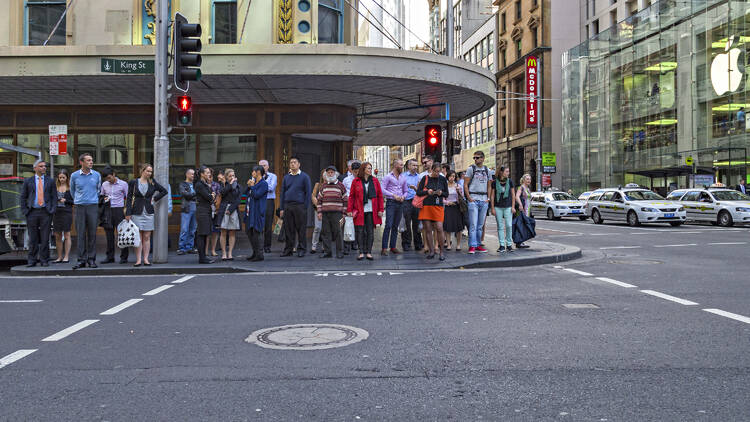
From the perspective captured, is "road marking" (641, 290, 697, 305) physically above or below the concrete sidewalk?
below

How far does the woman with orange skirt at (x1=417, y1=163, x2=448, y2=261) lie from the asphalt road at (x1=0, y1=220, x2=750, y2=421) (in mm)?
2708

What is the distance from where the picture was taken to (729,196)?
77.5ft

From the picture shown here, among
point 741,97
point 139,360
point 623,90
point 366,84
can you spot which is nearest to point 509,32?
point 623,90

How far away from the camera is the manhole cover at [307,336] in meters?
5.02

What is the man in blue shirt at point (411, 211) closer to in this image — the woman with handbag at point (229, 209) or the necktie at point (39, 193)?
the woman with handbag at point (229, 209)

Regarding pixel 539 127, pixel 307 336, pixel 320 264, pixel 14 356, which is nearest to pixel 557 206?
pixel 539 127

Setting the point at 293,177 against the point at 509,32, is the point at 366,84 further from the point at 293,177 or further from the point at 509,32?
the point at 509,32

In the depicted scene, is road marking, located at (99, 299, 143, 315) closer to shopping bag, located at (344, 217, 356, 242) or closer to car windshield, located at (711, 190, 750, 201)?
shopping bag, located at (344, 217, 356, 242)

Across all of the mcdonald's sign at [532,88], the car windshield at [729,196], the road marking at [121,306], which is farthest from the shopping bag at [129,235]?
the mcdonald's sign at [532,88]

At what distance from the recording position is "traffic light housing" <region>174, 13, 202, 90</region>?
10602mm

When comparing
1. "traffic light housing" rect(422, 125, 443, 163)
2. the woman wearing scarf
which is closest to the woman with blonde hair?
the woman wearing scarf

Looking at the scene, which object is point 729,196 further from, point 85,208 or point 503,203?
point 85,208

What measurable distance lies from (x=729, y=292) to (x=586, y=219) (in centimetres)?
2566

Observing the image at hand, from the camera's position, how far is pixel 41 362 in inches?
181
